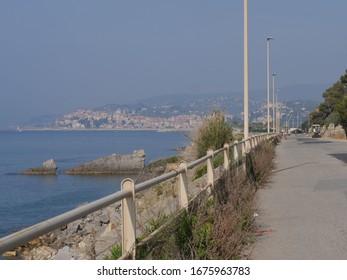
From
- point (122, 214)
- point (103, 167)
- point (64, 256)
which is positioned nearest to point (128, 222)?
point (122, 214)

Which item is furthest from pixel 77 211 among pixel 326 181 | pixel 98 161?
pixel 98 161

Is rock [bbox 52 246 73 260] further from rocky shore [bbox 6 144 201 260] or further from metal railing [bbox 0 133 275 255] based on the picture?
metal railing [bbox 0 133 275 255]

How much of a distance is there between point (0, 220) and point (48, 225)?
23367 millimetres

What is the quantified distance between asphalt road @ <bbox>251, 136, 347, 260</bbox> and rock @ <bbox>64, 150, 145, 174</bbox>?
4598cm

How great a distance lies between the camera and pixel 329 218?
43.1 ft

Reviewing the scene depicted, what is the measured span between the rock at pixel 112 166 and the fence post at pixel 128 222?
60071 millimetres

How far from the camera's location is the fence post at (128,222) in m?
6.93

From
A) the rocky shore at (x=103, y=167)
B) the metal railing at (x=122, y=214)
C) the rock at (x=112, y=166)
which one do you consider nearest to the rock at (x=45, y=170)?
the rocky shore at (x=103, y=167)

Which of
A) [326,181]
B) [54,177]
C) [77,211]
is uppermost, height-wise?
[77,211]

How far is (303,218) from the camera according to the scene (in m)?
13.3

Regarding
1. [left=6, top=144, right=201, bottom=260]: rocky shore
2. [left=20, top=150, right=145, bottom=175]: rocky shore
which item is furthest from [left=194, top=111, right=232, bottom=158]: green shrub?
[left=20, top=150, right=145, bottom=175]: rocky shore

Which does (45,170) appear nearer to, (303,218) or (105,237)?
(303,218)

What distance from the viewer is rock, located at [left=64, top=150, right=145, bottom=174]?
223 ft
